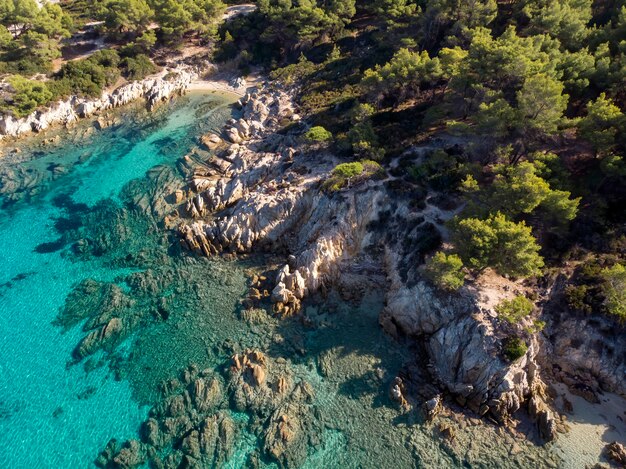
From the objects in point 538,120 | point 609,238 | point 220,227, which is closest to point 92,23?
point 220,227

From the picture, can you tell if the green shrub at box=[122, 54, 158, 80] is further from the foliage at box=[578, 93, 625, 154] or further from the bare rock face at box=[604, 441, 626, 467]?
the bare rock face at box=[604, 441, 626, 467]

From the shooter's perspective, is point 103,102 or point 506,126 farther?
point 103,102

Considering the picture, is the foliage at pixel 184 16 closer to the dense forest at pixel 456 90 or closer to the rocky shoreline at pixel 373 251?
the dense forest at pixel 456 90

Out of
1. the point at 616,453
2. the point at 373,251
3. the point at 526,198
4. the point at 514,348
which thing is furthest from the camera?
the point at 373,251

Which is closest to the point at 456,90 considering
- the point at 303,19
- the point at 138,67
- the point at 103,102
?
the point at 303,19

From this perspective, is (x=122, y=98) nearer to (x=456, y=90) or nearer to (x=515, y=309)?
(x=456, y=90)

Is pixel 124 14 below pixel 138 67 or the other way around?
the other way around

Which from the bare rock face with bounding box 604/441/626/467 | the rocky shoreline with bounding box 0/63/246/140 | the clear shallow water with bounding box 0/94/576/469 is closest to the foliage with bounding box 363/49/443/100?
the clear shallow water with bounding box 0/94/576/469
